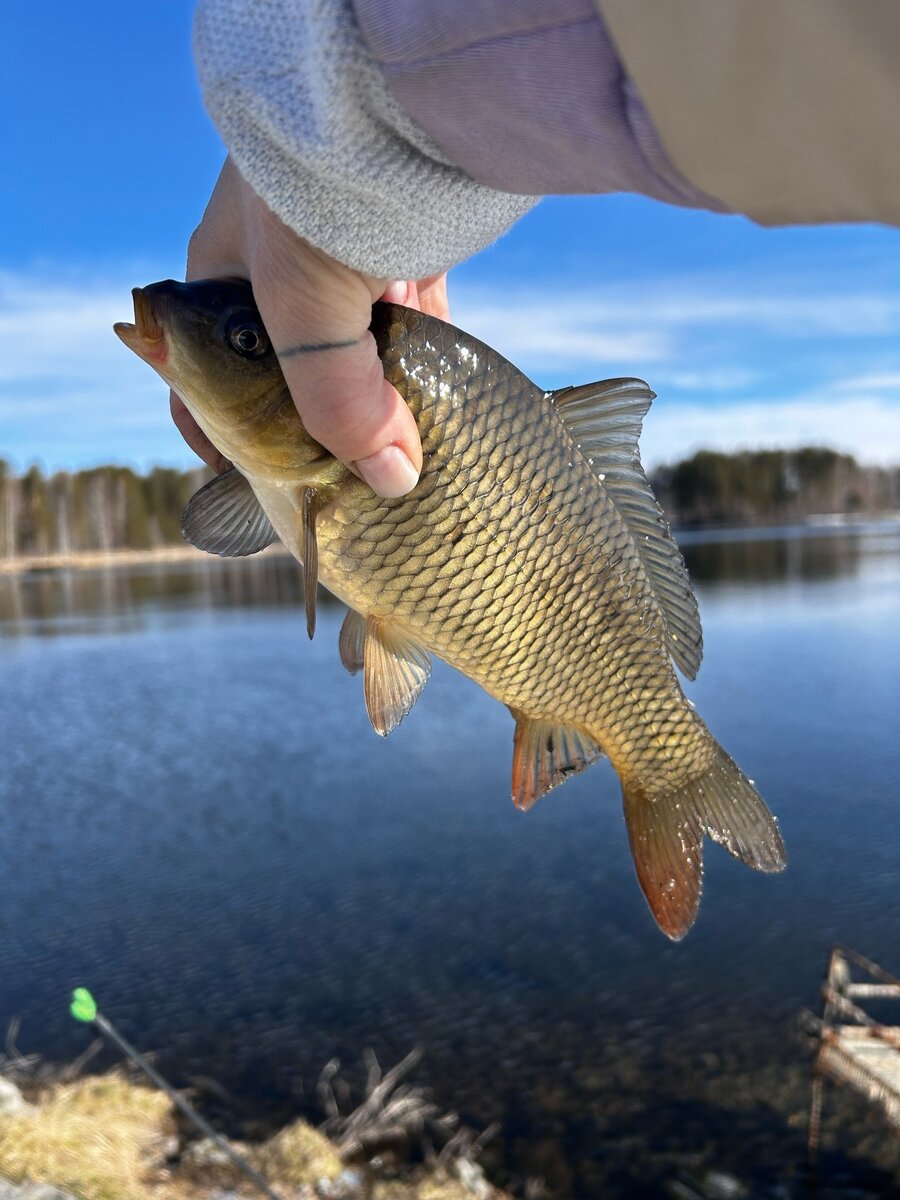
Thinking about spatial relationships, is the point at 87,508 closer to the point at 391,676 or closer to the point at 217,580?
the point at 217,580

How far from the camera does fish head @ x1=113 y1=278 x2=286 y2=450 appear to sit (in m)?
1.60

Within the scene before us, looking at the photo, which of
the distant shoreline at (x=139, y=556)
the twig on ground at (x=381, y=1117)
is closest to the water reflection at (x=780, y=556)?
the distant shoreline at (x=139, y=556)

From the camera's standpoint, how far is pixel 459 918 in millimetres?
11062

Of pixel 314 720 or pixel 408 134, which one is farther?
pixel 314 720

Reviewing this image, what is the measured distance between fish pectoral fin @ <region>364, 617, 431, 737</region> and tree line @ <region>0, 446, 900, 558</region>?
68.2 metres

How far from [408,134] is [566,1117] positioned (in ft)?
26.1

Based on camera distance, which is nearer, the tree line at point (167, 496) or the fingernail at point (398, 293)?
the fingernail at point (398, 293)

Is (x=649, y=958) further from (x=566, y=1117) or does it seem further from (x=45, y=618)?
(x=45, y=618)

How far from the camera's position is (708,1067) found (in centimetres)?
822

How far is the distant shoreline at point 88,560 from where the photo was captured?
276 ft

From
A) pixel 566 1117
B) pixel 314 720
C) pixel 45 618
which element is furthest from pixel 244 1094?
pixel 45 618

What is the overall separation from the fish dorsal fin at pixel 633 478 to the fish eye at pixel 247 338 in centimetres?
58

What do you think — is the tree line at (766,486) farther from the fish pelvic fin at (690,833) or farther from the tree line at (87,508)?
the fish pelvic fin at (690,833)

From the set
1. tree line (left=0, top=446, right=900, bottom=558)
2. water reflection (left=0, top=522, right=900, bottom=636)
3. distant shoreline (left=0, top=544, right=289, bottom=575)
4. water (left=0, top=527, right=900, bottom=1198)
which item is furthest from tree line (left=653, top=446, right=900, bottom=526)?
water (left=0, top=527, right=900, bottom=1198)
